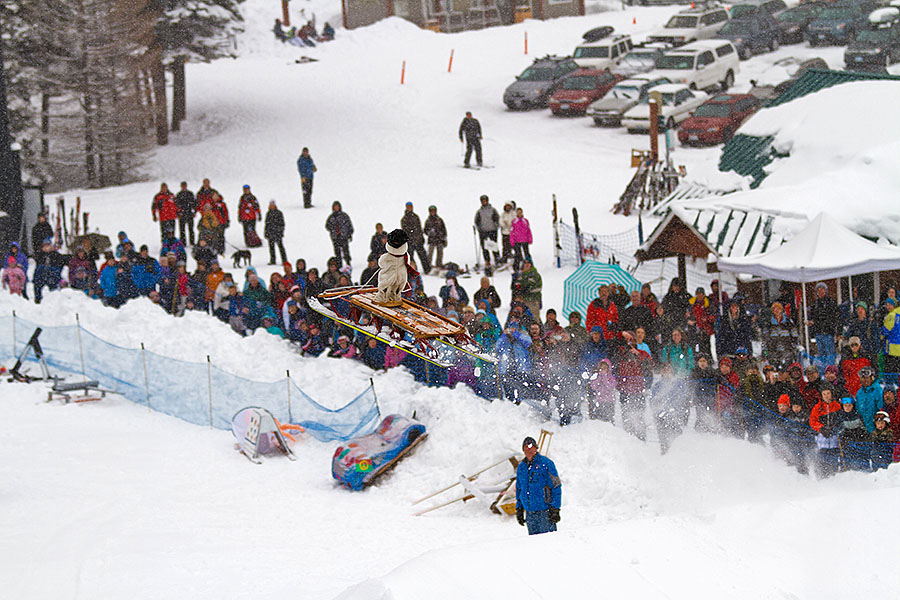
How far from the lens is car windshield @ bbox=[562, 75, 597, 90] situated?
111 ft

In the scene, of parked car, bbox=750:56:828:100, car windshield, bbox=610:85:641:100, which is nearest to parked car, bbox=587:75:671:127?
car windshield, bbox=610:85:641:100

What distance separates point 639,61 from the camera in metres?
35.6

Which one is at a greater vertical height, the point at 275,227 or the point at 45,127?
the point at 45,127

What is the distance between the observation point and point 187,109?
124ft

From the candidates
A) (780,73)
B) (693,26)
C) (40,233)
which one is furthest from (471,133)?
(693,26)

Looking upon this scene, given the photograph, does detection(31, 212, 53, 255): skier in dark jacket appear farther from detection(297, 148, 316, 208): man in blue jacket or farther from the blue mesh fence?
detection(297, 148, 316, 208): man in blue jacket

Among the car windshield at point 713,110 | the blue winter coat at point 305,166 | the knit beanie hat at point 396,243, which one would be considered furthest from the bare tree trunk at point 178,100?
the knit beanie hat at point 396,243

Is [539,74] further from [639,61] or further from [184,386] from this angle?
[184,386]

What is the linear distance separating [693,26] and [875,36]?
7359 mm

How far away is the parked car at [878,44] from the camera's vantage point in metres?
33.9

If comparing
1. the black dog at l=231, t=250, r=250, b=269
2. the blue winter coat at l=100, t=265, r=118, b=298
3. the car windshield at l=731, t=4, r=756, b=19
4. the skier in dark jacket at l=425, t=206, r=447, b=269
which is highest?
the car windshield at l=731, t=4, r=756, b=19

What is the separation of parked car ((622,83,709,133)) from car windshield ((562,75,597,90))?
2.92 m

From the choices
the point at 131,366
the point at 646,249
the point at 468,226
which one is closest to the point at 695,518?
the point at 646,249

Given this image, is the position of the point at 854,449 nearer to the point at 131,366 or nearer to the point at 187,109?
A: the point at 131,366
